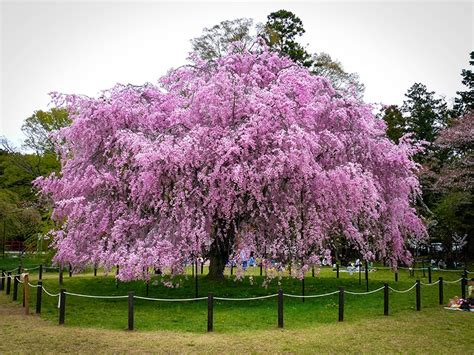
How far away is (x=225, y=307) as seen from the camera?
16047mm

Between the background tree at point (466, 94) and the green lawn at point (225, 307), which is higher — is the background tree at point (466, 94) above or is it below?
above

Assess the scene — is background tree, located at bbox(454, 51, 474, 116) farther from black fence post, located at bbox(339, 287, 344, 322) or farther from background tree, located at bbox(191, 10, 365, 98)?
black fence post, located at bbox(339, 287, 344, 322)

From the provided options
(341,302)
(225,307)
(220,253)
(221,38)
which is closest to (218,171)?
(225,307)

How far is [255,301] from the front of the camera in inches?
684

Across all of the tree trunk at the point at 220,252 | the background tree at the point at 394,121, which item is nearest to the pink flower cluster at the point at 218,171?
the tree trunk at the point at 220,252

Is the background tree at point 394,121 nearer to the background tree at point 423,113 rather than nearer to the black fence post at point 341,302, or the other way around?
the background tree at point 423,113

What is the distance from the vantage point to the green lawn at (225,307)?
13422mm

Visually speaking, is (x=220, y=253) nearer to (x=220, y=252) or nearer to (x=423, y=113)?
(x=220, y=252)

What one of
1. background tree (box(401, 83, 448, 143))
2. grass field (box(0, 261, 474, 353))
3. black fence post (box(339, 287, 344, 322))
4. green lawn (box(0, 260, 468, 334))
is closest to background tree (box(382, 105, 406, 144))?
background tree (box(401, 83, 448, 143))

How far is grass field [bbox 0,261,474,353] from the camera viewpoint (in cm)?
1088

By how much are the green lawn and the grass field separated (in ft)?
0.10

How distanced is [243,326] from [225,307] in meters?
3.05

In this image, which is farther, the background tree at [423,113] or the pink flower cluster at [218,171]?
the background tree at [423,113]

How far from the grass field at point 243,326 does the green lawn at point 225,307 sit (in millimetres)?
30
